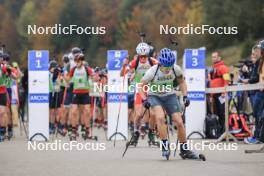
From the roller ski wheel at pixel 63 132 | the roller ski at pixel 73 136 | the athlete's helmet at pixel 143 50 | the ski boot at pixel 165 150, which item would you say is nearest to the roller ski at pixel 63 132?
the roller ski wheel at pixel 63 132

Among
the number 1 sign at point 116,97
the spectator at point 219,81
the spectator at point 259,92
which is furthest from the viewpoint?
the spectator at point 219,81

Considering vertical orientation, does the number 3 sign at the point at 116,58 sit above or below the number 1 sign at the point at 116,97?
above

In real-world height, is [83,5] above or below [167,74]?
above

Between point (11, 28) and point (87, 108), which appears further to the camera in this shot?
point (11, 28)

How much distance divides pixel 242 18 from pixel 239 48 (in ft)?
10.7

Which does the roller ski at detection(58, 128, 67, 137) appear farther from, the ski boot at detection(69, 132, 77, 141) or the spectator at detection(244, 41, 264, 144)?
the spectator at detection(244, 41, 264, 144)

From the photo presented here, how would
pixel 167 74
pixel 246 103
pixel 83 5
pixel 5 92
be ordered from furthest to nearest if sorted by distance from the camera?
1. pixel 83 5
2. pixel 246 103
3. pixel 5 92
4. pixel 167 74

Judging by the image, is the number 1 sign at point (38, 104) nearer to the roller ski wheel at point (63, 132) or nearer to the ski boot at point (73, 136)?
the ski boot at point (73, 136)

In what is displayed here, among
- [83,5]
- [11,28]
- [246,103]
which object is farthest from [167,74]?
[83,5]

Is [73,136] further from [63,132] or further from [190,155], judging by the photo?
[190,155]

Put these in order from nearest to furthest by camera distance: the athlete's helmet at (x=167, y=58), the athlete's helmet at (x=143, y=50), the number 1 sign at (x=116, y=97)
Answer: the athlete's helmet at (x=167, y=58), the athlete's helmet at (x=143, y=50), the number 1 sign at (x=116, y=97)

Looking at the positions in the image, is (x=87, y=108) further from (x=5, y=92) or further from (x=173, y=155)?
(x=173, y=155)

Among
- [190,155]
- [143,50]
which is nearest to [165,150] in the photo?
[190,155]

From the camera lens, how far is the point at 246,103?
28875 millimetres
